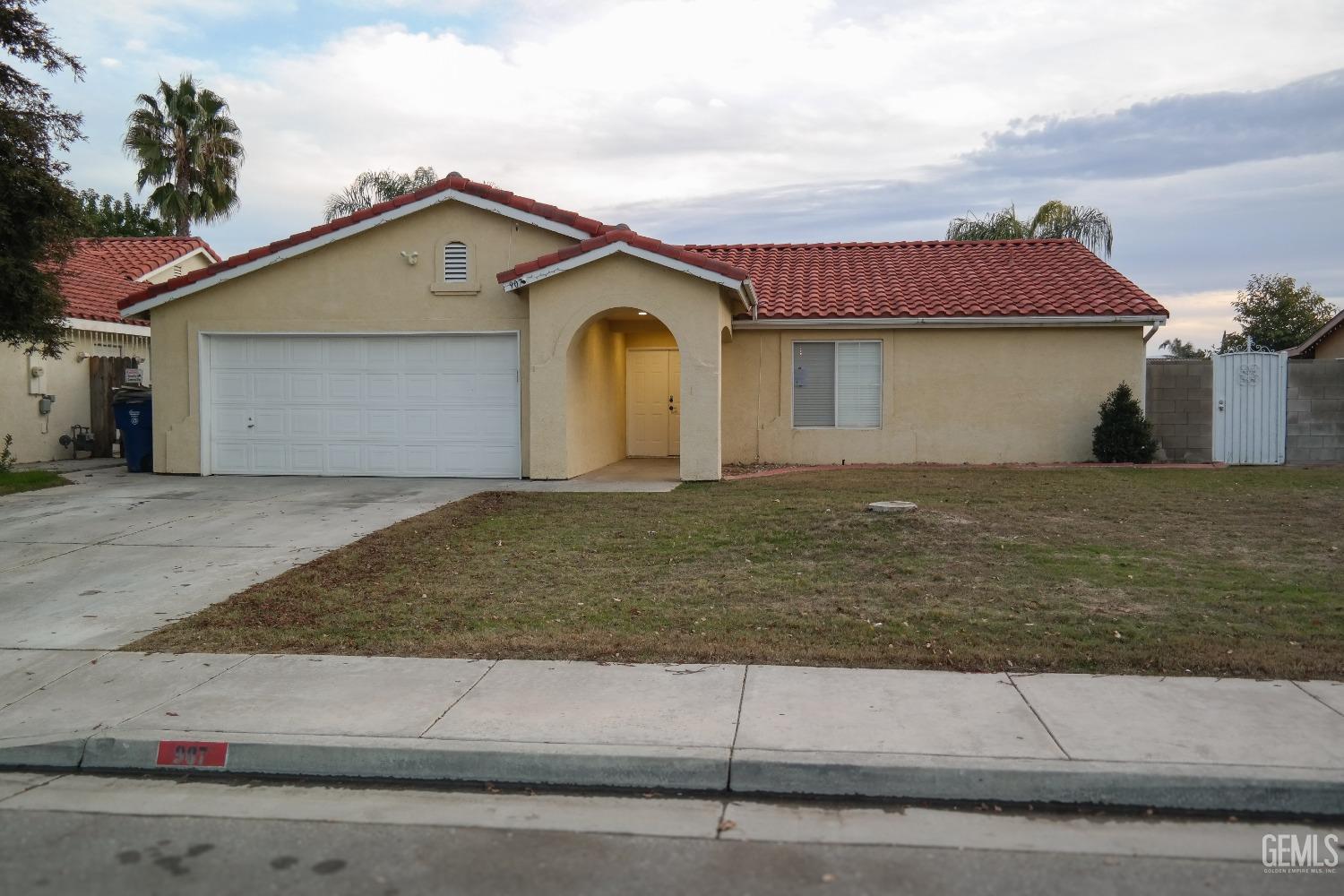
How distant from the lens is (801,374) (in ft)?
59.5

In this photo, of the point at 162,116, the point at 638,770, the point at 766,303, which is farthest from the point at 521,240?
the point at 162,116

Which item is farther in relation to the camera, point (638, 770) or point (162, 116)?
point (162, 116)

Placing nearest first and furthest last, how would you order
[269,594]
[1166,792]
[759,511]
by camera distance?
[1166,792]
[269,594]
[759,511]

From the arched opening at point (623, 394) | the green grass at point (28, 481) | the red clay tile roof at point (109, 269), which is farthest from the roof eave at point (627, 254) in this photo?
the red clay tile roof at point (109, 269)

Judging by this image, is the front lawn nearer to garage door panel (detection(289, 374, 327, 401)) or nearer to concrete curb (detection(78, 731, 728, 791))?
concrete curb (detection(78, 731, 728, 791))

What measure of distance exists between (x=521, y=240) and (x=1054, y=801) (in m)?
12.7

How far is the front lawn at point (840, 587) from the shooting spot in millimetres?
6719

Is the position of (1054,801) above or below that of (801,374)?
below

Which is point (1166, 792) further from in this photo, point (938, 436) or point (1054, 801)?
point (938, 436)

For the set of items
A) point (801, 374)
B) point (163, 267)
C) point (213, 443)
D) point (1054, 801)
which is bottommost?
point (1054, 801)

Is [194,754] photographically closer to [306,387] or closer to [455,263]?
[455,263]

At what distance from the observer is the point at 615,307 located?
14984 mm

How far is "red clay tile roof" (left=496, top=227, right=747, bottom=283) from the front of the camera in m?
14.5

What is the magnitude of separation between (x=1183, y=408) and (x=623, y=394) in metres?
10.1
